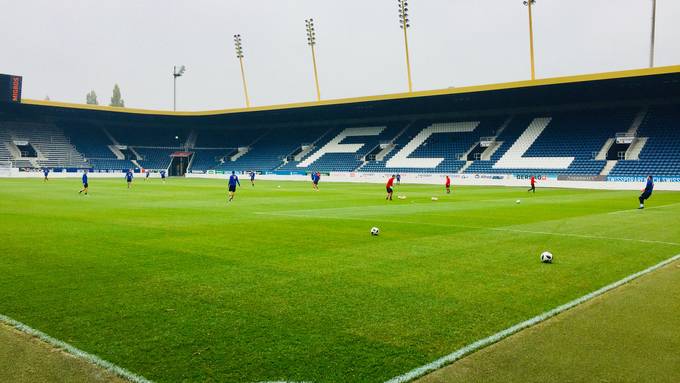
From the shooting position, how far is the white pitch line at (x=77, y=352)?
4.37 m

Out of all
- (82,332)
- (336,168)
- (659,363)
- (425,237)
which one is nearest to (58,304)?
(82,332)

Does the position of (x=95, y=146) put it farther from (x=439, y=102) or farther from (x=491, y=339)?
(x=491, y=339)

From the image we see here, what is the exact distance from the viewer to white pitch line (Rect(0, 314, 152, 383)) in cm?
437

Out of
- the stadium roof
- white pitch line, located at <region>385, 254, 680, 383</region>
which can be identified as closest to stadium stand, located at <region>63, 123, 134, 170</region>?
the stadium roof

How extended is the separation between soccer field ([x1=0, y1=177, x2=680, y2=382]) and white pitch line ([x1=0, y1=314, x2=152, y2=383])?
0.10m

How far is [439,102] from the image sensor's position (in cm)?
5756

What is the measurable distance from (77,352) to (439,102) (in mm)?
55799

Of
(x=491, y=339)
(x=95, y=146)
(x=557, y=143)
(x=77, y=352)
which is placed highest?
(x=95, y=146)

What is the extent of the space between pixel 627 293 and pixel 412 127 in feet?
196

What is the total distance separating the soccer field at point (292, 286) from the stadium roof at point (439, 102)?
34.8 metres

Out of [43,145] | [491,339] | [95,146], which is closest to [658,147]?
[491,339]

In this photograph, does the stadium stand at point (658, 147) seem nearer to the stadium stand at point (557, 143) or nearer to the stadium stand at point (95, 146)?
the stadium stand at point (557, 143)

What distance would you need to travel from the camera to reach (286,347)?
510 centimetres

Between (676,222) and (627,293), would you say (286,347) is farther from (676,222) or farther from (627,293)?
(676,222)
